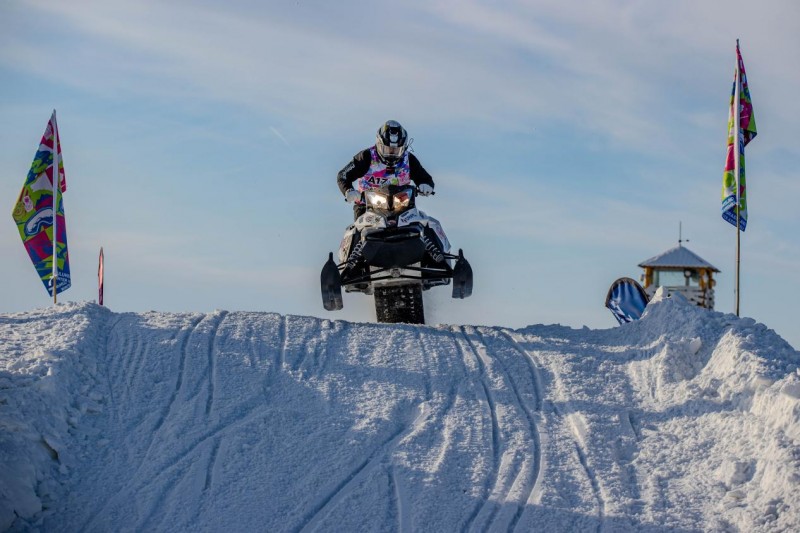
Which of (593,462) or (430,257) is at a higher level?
(430,257)

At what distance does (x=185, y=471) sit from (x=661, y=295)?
680cm

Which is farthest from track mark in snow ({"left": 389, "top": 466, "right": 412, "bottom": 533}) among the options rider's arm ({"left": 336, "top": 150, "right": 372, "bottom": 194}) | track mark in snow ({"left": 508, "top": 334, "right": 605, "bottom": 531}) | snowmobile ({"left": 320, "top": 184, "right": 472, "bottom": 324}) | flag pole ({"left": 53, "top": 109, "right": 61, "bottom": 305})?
flag pole ({"left": 53, "top": 109, "right": 61, "bottom": 305})

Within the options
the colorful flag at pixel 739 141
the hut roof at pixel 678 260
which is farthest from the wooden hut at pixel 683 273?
the colorful flag at pixel 739 141

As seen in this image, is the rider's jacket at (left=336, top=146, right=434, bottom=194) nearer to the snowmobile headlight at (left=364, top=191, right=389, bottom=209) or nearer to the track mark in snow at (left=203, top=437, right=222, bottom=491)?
the snowmobile headlight at (left=364, top=191, right=389, bottom=209)

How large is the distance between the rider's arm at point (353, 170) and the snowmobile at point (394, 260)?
322mm

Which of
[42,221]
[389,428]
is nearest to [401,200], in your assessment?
[389,428]

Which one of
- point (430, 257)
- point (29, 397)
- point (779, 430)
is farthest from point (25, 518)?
point (430, 257)

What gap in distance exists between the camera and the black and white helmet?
15078 millimetres

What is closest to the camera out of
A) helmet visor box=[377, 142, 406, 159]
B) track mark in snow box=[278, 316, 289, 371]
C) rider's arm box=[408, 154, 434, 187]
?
track mark in snow box=[278, 316, 289, 371]

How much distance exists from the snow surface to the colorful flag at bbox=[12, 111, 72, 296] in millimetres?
3712

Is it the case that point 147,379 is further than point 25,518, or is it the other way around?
point 147,379

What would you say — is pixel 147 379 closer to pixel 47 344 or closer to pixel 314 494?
pixel 47 344

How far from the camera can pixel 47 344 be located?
37.1 feet

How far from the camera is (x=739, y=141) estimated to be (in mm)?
14961
